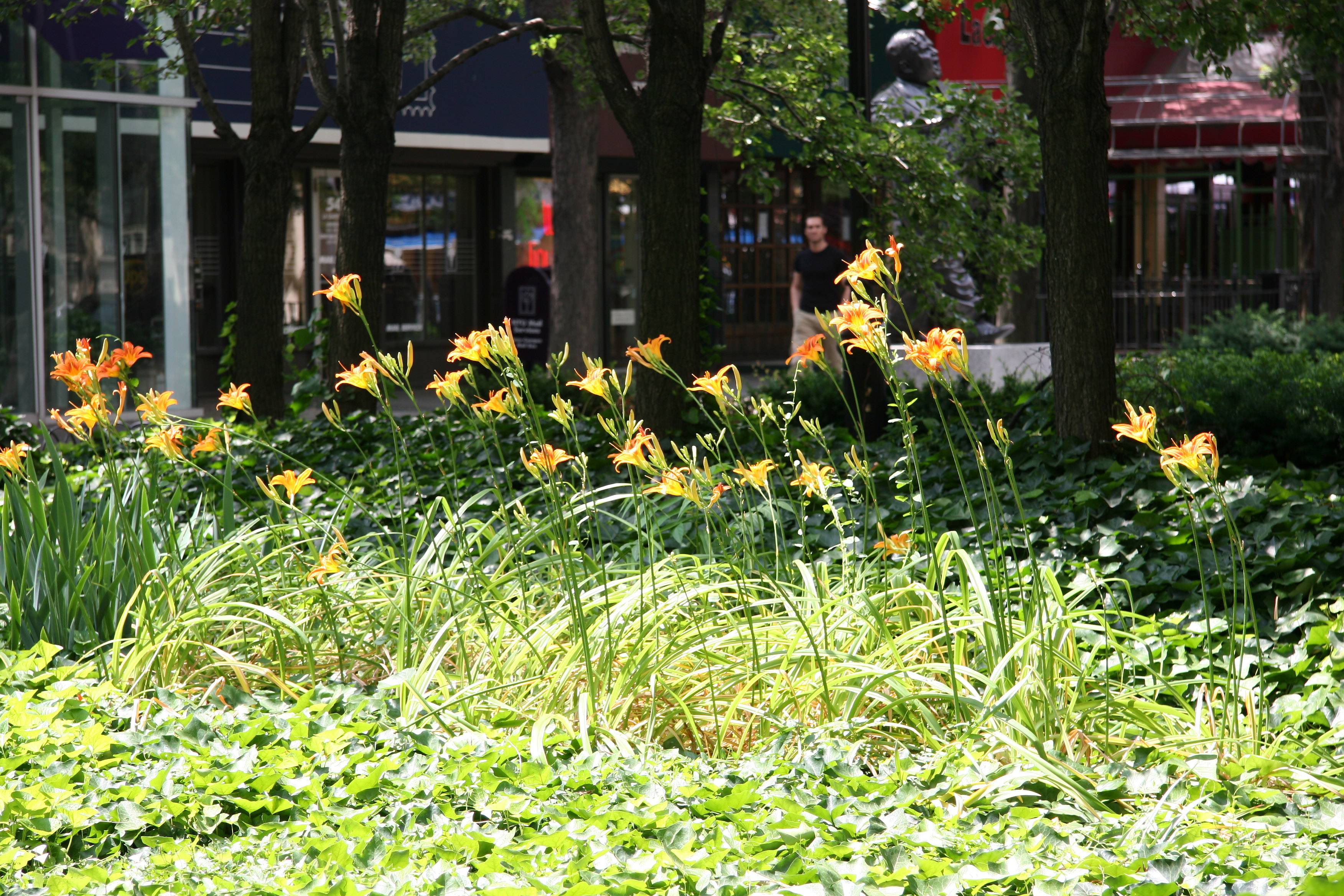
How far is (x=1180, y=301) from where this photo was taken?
20.0m

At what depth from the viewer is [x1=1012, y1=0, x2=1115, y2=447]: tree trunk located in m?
6.34

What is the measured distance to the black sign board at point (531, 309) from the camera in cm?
1508

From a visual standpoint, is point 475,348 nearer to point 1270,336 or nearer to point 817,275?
point 817,275

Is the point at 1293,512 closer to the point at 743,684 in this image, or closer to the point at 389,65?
the point at 743,684

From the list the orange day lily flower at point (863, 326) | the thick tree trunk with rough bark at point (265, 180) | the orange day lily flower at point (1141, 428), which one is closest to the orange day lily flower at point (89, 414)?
the orange day lily flower at point (863, 326)

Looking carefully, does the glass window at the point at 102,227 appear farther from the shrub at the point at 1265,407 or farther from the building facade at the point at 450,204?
the shrub at the point at 1265,407

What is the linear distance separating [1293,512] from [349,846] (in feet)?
12.5

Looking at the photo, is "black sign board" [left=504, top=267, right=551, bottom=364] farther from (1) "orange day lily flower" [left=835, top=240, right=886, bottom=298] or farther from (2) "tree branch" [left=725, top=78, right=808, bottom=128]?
(1) "orange day lily flower" [left=835, top=240, right=886, bottom=298]

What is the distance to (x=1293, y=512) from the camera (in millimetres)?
5172

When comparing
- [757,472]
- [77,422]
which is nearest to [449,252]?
[77,422]


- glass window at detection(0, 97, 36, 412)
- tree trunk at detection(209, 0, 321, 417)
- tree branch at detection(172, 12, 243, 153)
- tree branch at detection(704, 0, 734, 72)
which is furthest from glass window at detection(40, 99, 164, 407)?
tree branch at detection(704, 0, 734, 72)

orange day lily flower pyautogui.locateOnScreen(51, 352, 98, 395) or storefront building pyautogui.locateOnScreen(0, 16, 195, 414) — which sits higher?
storefront building pyautogui.locateOnScreen(0, 16, 195, 414)

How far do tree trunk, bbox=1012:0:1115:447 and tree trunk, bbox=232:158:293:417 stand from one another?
18.2ft

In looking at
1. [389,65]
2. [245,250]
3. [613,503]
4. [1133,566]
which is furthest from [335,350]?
[1133,566]
